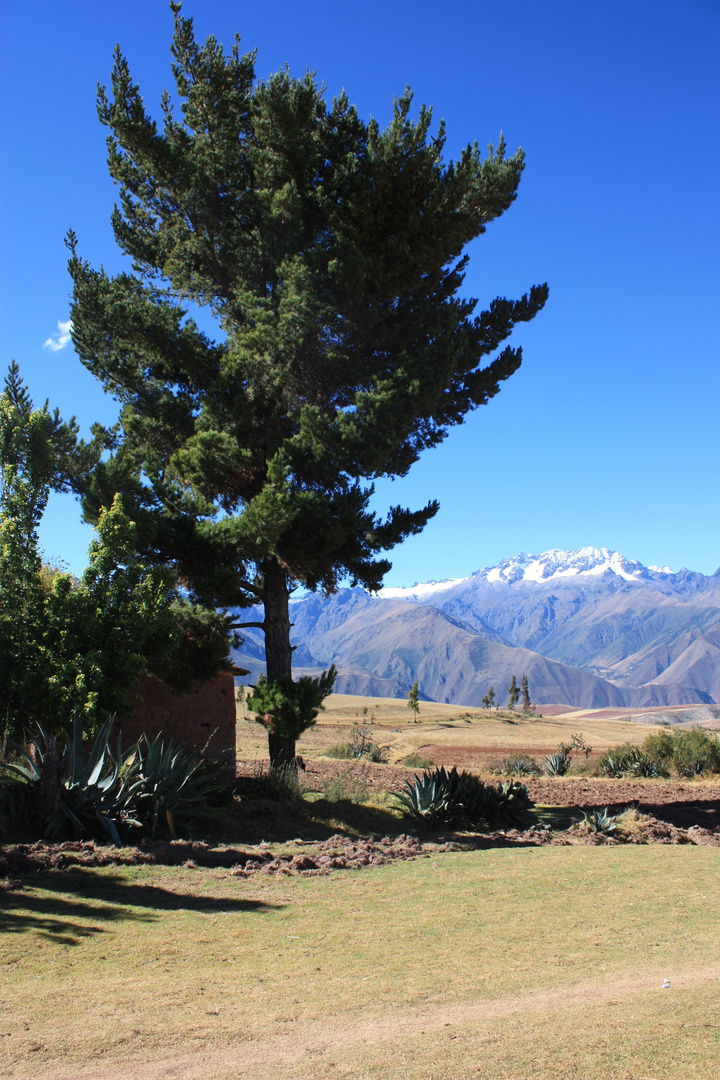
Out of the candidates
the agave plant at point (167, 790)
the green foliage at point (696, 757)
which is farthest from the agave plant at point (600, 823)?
the green foliage at point (696, 757)

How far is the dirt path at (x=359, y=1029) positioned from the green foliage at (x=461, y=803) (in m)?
8.57

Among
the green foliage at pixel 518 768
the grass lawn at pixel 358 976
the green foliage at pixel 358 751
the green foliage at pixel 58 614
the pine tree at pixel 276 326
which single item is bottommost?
the green foliage at pixel 518 768

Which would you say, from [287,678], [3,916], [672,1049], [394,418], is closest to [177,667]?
[287,678]

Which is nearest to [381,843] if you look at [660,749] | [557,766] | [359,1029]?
[359,1029]

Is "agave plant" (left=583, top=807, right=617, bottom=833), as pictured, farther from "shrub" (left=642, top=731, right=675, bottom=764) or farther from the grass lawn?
"shrub" (left=642, top=731, right=675, bottom=764)

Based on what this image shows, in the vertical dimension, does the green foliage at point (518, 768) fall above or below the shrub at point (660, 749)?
below

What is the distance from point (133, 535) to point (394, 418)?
602cm

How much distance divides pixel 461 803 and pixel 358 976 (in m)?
9.02

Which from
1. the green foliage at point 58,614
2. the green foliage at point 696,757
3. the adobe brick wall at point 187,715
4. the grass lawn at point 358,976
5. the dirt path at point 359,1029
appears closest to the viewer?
the dirt path at point 359,1029

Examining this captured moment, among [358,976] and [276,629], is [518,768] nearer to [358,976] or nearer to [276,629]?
[276,629]

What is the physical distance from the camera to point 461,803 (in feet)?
45.5

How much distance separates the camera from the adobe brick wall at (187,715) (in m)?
15.3

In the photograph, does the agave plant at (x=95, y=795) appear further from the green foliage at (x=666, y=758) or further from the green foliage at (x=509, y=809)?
the green foliage at (x=666, y=758)

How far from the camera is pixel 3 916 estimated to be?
20.5 feet
